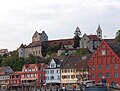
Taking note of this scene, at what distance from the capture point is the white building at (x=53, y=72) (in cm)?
10375

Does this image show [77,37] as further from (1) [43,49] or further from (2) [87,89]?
(2) [87,89]

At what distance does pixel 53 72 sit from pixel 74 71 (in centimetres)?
742

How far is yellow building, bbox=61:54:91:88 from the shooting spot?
98.0m

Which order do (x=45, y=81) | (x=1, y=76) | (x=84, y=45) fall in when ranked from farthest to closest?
(x=84, y=45) → (x=1, y=76) → (x=45, y=81)

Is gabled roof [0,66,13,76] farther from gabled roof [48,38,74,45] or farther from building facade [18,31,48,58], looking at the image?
gabled roof [48,38,74,45]

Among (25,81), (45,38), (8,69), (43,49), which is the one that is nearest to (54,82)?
(25,81)

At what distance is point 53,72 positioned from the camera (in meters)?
105

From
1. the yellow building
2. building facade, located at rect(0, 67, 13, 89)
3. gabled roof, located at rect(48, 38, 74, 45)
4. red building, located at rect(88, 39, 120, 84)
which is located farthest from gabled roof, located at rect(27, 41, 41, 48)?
red building, located at rect(88, 39, 120, 84)

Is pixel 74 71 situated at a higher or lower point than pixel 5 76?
lower

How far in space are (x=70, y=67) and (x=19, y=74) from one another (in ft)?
79.4

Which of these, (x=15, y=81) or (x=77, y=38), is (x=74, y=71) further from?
(x=77, y=38)

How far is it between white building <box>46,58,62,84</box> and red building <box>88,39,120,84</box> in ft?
35.3

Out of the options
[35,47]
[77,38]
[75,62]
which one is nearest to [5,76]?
[75,62]

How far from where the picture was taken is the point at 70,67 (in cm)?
9988
